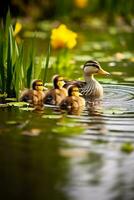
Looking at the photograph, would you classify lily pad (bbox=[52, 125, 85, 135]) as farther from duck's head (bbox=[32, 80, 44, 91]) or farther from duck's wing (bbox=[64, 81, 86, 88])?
duck's wing (bbox=[64, 81, 86, 88])

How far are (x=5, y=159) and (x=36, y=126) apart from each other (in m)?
1.21

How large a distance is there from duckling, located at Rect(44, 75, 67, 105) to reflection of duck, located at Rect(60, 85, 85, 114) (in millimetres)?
69

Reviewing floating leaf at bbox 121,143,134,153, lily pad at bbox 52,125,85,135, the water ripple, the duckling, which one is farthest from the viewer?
the duckling

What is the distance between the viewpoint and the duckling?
28.4 feet

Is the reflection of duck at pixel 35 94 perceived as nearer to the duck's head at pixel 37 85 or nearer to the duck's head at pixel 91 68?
the duck's head at pixel 37 85

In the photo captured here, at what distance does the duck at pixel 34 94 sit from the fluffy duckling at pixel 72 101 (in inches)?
10.7

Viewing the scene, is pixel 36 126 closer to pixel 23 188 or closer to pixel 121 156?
pixel 121 156

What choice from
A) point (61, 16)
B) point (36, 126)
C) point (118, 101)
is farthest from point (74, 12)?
point (36, 126)

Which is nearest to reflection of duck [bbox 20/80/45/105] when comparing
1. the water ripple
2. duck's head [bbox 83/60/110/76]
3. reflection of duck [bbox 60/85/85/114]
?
reflection of duck [bbox 60/85/85/114]

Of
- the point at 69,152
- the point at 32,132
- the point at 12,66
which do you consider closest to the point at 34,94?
the point at 12,66

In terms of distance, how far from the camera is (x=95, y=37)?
17188 millimetres

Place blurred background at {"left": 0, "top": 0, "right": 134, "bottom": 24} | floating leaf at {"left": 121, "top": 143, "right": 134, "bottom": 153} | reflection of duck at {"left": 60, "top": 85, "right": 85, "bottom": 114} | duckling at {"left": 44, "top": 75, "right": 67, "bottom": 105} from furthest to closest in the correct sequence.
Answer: blurred background at {"left": 0, "top": 0, "right": 134, "bottom": 24}
duckling at {"left": 44, "top": 75, "right": 67, "bottom": 105}
reflection of duck at {"left": 60, "top": 85, "right": 85, "bottom": 114}
floating leaf at {"left": 121, "top": 143, "right": 134, "bottom": 153}

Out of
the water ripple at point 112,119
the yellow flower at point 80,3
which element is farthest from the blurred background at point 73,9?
the water ripple at point 112,119

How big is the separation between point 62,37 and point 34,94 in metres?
2.30
